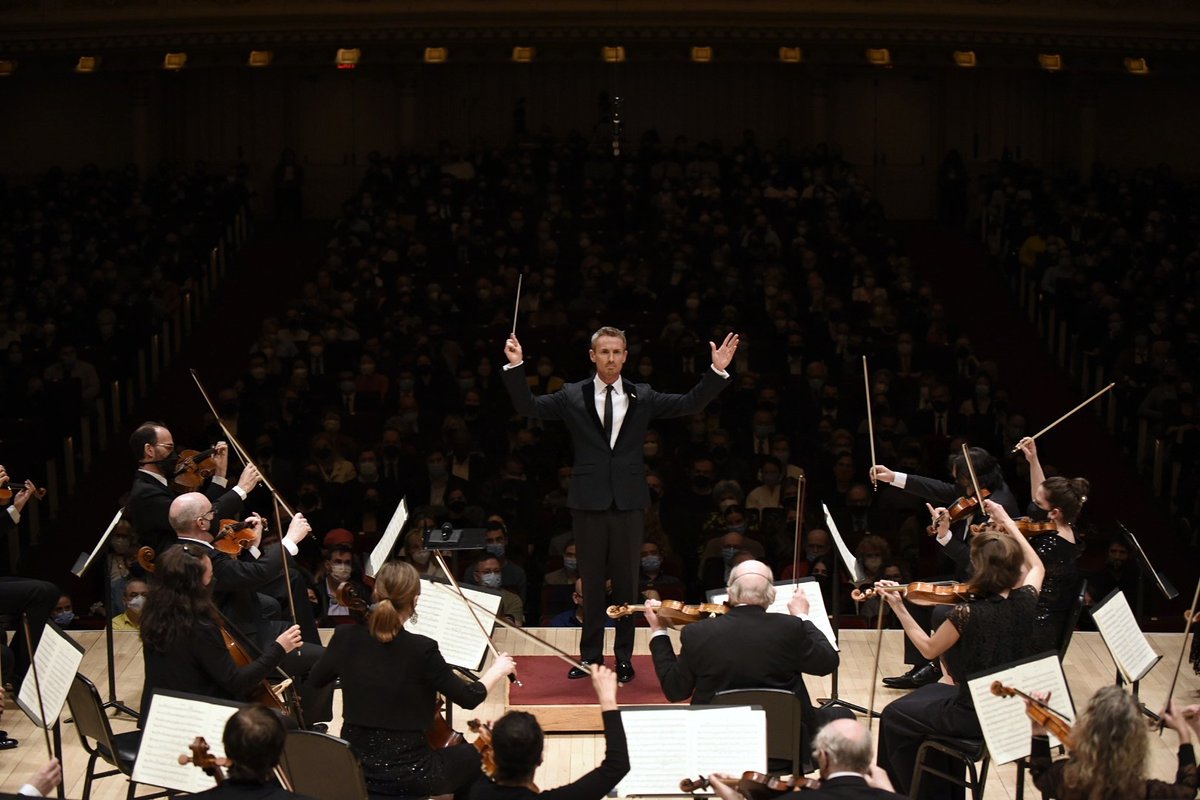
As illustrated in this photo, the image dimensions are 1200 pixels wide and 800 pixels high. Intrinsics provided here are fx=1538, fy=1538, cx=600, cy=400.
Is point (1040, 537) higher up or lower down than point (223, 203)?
lower down

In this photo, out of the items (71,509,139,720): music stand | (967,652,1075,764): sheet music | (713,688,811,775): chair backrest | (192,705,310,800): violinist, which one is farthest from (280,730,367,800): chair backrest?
(967,652,1075,764): sheet music

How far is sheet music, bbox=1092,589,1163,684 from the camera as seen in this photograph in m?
5.68

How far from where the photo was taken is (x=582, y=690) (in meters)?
6.61

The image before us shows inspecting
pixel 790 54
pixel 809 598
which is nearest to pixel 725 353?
pixel 809 598

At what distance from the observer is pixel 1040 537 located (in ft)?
20.8

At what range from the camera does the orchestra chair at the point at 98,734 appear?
17.2ft

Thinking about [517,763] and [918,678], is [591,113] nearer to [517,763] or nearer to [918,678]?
[918,678]

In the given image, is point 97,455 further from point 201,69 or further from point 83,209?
point 201,69

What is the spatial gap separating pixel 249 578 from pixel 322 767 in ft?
4.12

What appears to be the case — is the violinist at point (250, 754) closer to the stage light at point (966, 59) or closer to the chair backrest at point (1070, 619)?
the chair backrest at point (1070, 619)

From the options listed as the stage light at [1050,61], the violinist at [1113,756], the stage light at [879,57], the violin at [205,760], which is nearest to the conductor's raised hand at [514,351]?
the violin at [205,760]

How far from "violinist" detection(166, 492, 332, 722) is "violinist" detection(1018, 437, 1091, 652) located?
297 cm

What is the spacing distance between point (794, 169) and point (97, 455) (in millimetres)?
8363

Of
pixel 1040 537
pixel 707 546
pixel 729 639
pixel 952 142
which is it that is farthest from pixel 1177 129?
pixel 729 639
